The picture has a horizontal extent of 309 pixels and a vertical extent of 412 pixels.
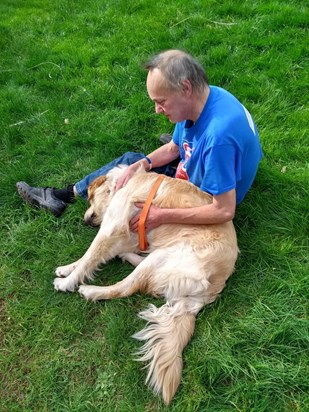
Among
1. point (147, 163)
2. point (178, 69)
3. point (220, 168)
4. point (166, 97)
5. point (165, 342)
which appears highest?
point (178, 69)

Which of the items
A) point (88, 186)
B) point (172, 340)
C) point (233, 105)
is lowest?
point (172, 340)

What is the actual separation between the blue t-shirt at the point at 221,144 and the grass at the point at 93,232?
74 cm

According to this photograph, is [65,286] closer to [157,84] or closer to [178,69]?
[157,84]

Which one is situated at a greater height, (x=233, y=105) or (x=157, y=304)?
(x=233, y=105)

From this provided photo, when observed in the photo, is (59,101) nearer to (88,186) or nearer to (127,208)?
(88,186)

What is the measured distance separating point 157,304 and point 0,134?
291 cm

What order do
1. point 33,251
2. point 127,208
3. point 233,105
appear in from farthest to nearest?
point 33,251 → point 127,208 → point 233,105

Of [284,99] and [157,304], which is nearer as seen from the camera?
[157,304]

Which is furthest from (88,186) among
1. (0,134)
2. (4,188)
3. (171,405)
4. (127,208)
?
(171,405)

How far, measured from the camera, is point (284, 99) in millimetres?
4629

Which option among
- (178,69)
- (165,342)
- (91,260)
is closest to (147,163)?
(91,260)

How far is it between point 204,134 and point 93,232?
1.44 meters

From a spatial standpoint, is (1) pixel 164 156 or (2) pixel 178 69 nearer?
(2) pixel 178 69

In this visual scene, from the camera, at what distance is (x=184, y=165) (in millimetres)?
3441
